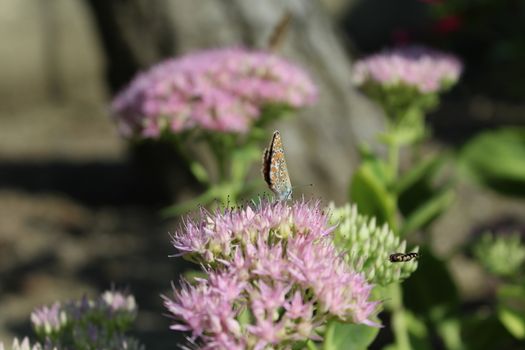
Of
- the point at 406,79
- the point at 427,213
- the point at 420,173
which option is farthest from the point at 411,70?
the point at 427,213

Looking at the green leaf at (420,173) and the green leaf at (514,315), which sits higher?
the green leaf at (420,173)

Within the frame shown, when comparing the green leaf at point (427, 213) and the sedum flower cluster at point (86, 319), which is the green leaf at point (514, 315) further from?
the sedum flower cluster at point (86, 319)

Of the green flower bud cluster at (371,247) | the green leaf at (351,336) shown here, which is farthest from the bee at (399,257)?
the green leaf at (351,336)

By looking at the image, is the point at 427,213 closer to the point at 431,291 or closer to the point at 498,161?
the point at 431,291

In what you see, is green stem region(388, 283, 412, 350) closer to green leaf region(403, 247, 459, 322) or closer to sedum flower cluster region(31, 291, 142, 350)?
green leaf region(403, 247, 459, 322)

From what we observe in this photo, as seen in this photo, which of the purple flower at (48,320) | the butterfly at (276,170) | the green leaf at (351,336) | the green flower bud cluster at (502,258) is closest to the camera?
the butterfly at (276,170)

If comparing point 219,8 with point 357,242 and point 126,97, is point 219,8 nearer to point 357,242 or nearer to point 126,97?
point 126,97

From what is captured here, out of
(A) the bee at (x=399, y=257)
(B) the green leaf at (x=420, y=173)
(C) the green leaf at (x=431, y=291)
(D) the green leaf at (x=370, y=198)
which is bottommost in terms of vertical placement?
(A) the bee at (x=399, y=257)
